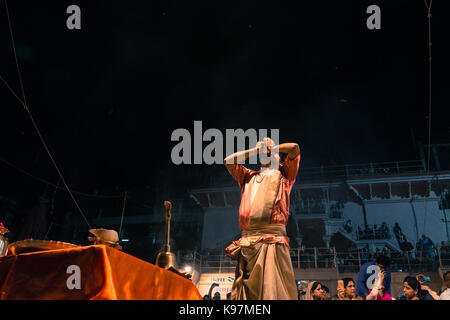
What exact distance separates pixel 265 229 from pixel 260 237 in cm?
10

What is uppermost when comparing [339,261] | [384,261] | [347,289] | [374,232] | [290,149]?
[374,232]

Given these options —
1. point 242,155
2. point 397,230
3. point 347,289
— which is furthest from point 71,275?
point 397,230

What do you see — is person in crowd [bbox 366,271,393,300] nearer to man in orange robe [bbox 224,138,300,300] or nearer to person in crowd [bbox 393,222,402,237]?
man in orange robe [bbox 224,138,300,300]

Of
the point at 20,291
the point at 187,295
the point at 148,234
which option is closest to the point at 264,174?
the point at 187,295

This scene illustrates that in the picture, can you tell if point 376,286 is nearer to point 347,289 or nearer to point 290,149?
point 347,289

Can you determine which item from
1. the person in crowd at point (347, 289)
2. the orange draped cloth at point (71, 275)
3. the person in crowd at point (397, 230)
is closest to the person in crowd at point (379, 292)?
the person in crowd at point (347, 289)

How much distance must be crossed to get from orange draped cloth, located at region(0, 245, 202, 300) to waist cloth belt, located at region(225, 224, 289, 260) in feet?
3.24

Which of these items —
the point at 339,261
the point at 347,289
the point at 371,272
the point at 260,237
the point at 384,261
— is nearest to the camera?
the point at 260,237

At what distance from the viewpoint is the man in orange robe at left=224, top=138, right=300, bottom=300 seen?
260 cm

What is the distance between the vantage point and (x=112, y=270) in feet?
5.97

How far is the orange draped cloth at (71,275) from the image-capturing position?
180 cm

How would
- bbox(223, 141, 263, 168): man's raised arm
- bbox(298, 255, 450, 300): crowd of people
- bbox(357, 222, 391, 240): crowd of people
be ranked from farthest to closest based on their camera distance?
bbox(357, 222, 391, 240): crowd of people
bbox(298, 255, 450, 300): crowd of people
bbox(223, 141, 263, 168): man's raised arm

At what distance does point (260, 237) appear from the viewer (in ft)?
9.24

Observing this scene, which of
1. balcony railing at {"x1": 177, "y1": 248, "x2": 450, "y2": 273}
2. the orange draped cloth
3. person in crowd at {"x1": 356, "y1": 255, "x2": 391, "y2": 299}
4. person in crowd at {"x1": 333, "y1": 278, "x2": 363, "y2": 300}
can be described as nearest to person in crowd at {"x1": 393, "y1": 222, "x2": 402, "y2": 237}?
balcony railing at {"x1": 177, "y1": 248, "x2": 450, "y2": 273}
